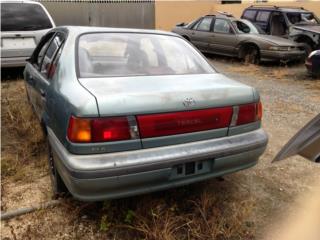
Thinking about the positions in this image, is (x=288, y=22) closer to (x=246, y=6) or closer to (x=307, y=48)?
(x=307, y=48)

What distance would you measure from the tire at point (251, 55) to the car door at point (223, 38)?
371 millimetres

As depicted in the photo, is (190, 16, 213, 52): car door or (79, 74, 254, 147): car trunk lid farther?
(190, 16, 213, 52): car door

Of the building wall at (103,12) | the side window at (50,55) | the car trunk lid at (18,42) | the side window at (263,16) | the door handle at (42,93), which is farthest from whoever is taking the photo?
the building wall at (103,12)

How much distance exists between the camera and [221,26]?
453 inches

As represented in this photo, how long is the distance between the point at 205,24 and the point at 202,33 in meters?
0.30

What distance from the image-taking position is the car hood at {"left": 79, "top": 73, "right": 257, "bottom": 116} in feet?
8.59

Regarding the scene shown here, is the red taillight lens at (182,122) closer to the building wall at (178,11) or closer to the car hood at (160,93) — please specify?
the car hood at (160,93)

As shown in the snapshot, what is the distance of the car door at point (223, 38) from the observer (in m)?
11.1

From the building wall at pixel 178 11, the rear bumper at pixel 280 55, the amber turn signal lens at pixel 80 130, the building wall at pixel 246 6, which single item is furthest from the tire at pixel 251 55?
the amber turn signal lens at pixel 80 130

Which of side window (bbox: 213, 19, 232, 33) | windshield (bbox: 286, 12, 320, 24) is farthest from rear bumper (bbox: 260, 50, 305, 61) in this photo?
windshield (bbox: 286, 12, 320, 24)

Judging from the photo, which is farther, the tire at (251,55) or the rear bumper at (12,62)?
the tire at (251,55)

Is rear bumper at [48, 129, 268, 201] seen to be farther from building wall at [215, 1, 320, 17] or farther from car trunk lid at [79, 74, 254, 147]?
building wall at [215, 1, 320, 17]

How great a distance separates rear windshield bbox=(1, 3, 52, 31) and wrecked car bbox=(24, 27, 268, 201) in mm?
4629

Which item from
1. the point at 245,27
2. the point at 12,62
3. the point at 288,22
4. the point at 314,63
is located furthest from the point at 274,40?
the point at 12,62
